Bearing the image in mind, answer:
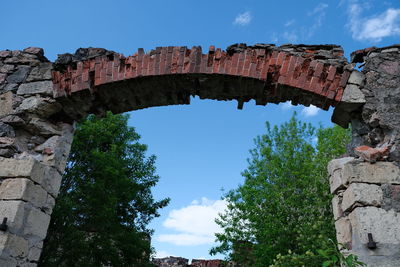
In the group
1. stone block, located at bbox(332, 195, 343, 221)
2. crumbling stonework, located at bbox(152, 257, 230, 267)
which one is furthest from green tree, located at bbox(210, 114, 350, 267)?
stone block, located at bbox(332, 195, 343, 221)

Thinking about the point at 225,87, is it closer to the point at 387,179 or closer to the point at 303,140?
the point at 387,179

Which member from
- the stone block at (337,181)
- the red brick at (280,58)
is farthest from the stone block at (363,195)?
the red brick at (280,58)

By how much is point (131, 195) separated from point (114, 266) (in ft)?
6.96

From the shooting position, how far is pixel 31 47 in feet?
13.5

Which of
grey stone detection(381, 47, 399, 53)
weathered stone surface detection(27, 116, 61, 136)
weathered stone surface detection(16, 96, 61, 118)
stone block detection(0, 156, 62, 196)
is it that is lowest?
stone block detection(0, 156, 62, 196)

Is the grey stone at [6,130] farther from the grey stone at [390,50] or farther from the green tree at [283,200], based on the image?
the green tree at [283,200]

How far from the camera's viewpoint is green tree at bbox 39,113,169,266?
8922mm

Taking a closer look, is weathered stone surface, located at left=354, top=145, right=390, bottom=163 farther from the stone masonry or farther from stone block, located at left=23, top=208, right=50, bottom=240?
stone block, located at left=23, top=208, right=50, bottom=240

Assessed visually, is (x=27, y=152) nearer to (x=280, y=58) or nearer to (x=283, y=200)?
(x=280, y=58)

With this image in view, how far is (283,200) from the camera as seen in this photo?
35.7ft

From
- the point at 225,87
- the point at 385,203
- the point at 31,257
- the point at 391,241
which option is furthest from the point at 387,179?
the point at 31,257

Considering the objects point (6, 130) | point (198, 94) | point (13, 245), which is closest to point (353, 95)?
point (198, 94)

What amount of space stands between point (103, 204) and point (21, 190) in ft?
21.4

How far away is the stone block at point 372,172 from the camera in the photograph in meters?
2.85
